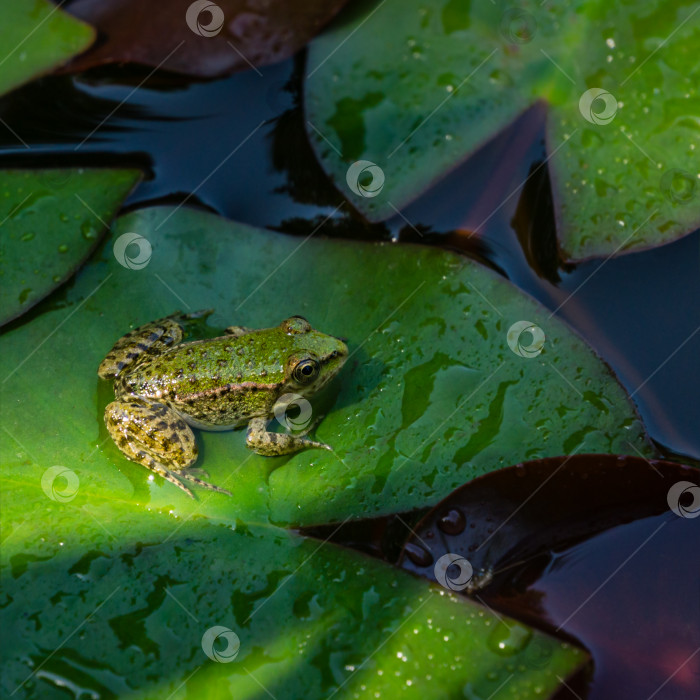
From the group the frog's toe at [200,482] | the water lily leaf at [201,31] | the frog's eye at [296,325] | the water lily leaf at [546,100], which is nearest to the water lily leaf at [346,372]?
the frog's toe at [200,482]

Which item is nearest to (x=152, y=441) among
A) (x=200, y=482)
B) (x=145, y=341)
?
(x=200, y=482)

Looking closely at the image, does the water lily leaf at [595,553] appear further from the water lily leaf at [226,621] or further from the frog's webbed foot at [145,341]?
the frog's webbed foot at [145,341]

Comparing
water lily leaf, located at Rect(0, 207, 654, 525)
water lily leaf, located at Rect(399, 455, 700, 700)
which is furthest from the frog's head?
water lily leaf, located at Rect(399, 455, 700, 700)

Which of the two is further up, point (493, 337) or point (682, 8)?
point (682, 8)

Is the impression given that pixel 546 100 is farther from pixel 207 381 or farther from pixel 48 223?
pixel 48 223

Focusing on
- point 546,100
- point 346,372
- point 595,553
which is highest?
point 546,100

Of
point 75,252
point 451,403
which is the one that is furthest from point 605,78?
point 75,252

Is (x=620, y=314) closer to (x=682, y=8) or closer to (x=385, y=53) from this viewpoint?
(x=682, y=8)
